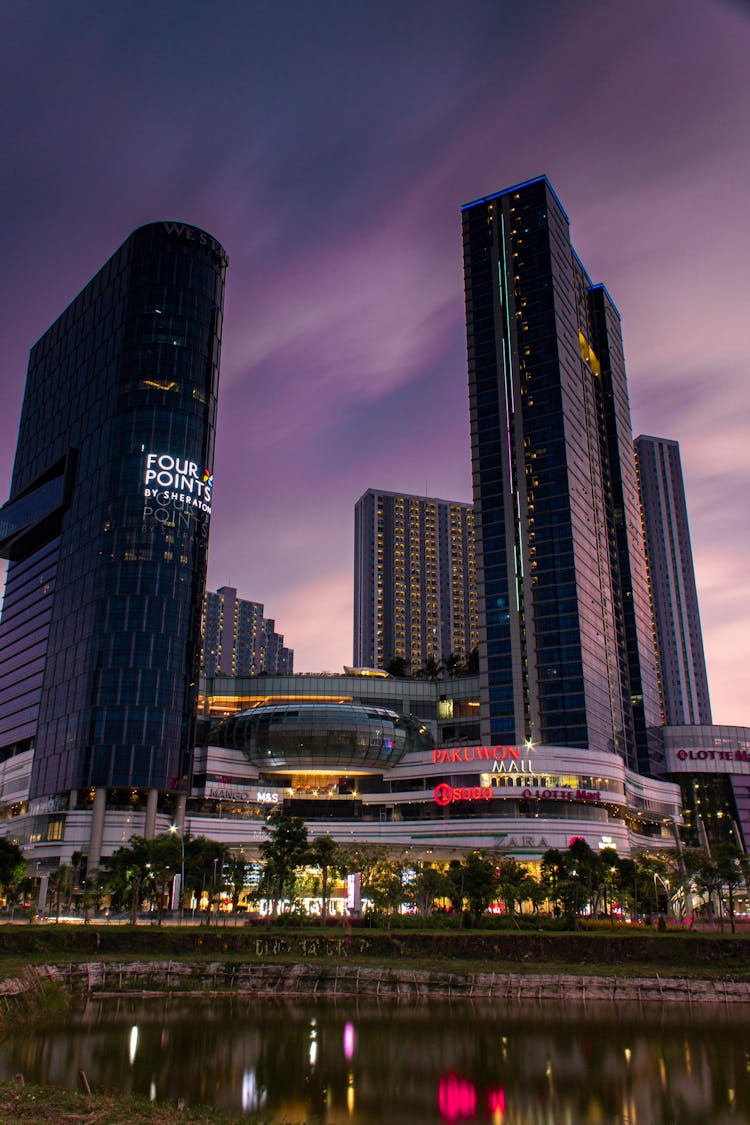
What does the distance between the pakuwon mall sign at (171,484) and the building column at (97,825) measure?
53505 mm

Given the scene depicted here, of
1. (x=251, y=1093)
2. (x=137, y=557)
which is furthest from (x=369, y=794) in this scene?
(x=251, y=1093)

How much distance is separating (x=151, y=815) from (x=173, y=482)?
64.9 meters

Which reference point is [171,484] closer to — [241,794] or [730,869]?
[241,794]

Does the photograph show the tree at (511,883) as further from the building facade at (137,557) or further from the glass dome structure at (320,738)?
the building facade at (137,557)

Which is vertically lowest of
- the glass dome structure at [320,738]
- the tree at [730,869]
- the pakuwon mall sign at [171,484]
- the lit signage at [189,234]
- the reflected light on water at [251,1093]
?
A: the reflected light on water at [251,1093]

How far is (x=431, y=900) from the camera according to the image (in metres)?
121

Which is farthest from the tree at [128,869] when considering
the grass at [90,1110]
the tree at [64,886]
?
the grass at [90,1110]

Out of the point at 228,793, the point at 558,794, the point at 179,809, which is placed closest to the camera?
the point at 558,794

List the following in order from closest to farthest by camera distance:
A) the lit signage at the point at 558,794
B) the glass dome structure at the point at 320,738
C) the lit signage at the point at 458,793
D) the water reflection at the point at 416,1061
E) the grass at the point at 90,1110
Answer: the grass at the point at 90,1110 < the water reflection at the point at 416,1061 < the lit signage at the point at 558,794 < the lit signage at the point at 458,793 < the glass dome structure at the point at 320,738

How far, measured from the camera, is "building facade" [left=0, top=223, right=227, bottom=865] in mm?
165250

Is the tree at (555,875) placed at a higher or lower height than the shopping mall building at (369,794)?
lower

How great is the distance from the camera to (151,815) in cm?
16200

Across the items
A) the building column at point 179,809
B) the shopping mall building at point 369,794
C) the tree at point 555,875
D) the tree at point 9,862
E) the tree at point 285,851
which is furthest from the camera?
the building column at point 179,809

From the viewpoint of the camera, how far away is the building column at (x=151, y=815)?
160875 millimetres
